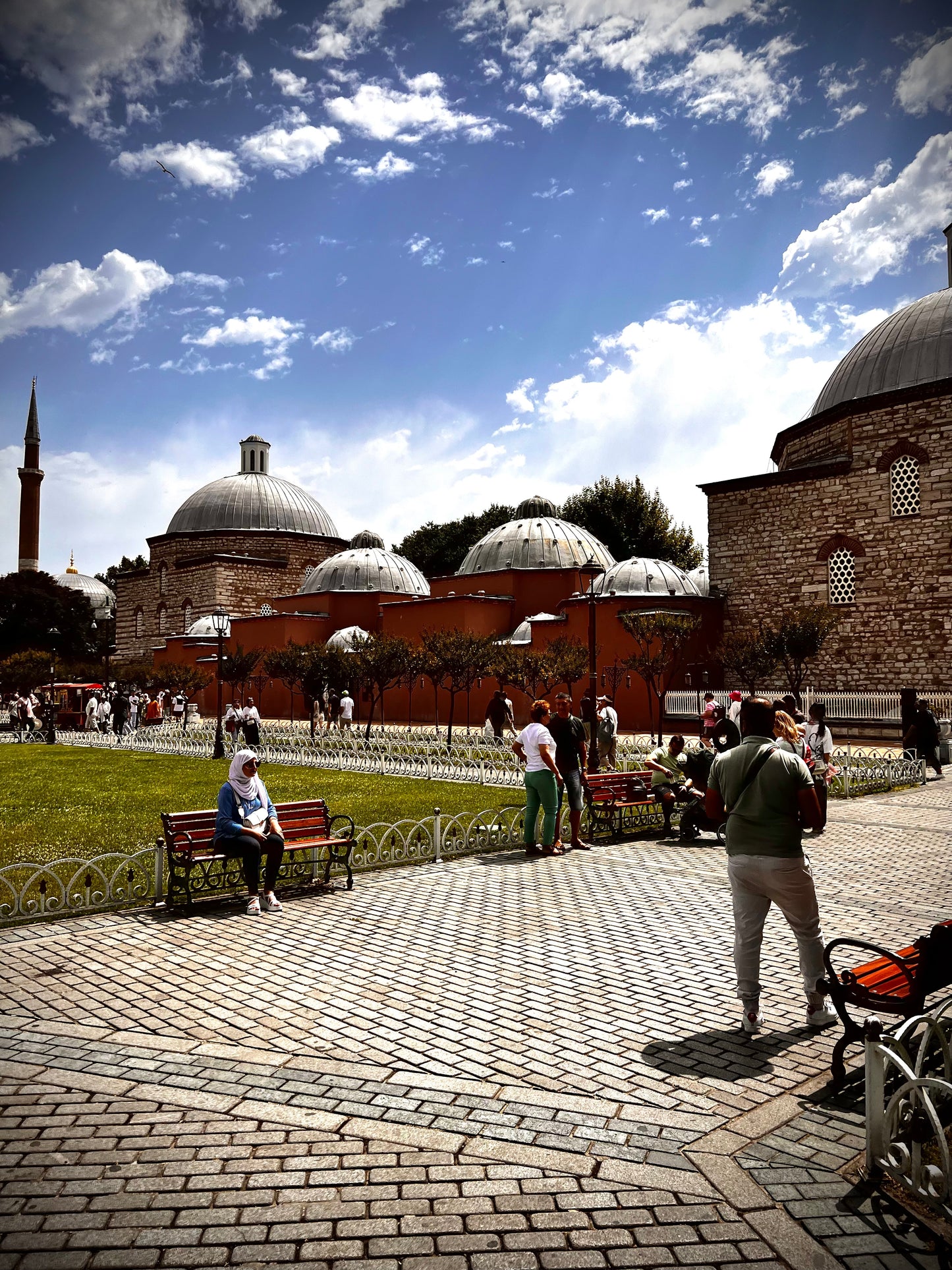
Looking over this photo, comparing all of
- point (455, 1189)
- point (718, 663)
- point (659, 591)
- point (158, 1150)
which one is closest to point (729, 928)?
point (455, 1189)

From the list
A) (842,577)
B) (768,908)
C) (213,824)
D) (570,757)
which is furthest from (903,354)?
(768,908)

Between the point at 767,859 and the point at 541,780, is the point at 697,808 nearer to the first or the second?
the point at 541,780

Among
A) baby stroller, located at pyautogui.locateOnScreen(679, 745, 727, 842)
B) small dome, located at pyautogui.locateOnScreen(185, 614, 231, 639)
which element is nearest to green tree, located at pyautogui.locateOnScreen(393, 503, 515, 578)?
small dome, located at pyautogui.locateOnScreen(185, 614, 231, 639)

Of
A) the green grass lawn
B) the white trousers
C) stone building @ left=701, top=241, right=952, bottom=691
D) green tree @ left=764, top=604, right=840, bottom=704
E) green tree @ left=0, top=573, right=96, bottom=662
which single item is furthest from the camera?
green tree @ left=0, top=573, right=96, bottom=662

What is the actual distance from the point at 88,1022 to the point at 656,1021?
2.96 metres

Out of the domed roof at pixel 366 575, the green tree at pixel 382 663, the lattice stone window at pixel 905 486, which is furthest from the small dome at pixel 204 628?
the lattice stone window at pixel 905 486

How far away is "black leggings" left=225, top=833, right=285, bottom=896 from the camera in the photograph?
7105mm

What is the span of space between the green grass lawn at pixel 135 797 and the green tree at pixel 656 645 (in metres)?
9.84

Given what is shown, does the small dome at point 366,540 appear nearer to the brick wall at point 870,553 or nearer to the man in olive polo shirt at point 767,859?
the brick wall at point 870,553

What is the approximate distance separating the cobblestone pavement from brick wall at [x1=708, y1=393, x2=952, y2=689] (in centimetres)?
2275

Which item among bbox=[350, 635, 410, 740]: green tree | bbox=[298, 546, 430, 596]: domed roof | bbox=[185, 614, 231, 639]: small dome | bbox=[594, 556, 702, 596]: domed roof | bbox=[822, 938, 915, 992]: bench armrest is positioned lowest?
bbox=[822, 938, 915, 992]: bench armrest

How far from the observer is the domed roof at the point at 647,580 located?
108 feet

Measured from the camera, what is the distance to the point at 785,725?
265 inches

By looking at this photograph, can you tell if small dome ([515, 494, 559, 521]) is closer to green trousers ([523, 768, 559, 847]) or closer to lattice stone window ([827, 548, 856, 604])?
lattice stone window ([827, 548, 856, 604])
